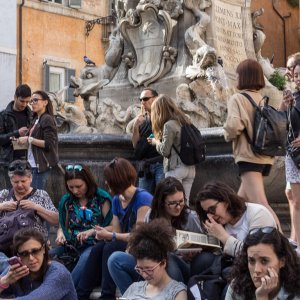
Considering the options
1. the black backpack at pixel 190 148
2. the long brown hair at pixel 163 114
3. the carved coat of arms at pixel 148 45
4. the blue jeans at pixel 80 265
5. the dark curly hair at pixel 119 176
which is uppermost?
the carved coat of arms at pixel 148 45

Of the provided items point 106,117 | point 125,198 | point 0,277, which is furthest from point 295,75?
point 106,117

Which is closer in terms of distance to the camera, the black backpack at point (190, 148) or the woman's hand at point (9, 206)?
the woman's hand at point (9, 206)

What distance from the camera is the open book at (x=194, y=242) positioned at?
624cm

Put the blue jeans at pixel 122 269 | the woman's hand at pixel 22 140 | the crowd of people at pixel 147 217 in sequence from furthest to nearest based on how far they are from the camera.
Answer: the woman's hand at pixel 22 140 → the blue jeans at pixel 122 269 → the crowd of people at pixel 147 217

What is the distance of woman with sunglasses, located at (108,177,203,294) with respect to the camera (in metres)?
6.65

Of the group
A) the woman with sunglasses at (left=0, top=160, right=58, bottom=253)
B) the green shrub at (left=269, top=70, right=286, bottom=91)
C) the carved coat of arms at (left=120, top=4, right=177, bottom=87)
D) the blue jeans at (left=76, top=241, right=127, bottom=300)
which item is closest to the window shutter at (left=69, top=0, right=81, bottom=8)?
the carved coat of arms at (left=120, top=4, right=177, bottom=87)

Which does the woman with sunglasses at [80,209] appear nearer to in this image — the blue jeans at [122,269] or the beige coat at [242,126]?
the blue jeans at [122,269]

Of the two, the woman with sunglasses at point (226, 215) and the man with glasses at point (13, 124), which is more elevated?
the man with glasses at point (13, 124)

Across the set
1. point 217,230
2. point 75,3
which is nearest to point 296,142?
point 217,230

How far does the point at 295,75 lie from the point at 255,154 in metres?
0.69

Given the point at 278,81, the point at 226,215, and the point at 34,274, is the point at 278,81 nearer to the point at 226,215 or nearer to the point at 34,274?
the point at 226,215

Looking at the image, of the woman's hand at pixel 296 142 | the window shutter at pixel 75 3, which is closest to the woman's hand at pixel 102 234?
the woman's hand at pixel 296 142

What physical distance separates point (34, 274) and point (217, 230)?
115cm

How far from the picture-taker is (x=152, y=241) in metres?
6.00
